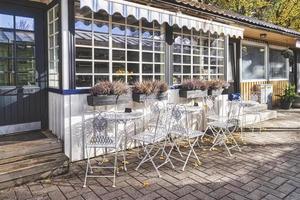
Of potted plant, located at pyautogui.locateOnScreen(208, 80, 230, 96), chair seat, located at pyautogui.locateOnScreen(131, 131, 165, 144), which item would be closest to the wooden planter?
potted plant, located at pyautogui.locateOnScreen(208, 80, 230, 96)

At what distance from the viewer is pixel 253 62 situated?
11.2m

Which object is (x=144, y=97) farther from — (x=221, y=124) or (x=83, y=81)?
(x=221, y=124)

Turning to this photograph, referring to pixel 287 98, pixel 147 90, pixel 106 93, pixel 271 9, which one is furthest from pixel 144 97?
pixel 271 9

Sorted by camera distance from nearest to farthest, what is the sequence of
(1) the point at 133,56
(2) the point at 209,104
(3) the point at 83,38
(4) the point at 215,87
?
1. (3) the point at 83,38
2. (1) the point at 133,56
3. (4) the point at 215,87
4. (2) the point at 209,104

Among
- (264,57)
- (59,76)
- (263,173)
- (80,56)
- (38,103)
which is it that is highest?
(264,57)

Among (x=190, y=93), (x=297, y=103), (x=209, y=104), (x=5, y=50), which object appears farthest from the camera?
(x=297, y=103)

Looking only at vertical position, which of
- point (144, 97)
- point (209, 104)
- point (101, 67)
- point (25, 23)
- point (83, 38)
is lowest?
point (209, 104)

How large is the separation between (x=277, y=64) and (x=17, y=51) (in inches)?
466

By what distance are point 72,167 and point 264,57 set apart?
1011cm

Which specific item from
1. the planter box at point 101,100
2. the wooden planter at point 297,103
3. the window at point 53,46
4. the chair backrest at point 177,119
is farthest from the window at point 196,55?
the wooden planter at point 297,103

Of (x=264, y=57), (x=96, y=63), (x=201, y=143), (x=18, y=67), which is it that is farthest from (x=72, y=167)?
(x=264, y=57)

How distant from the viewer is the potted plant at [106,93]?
4898 mm

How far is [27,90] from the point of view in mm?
5523

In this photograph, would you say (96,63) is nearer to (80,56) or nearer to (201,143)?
(80,56)
